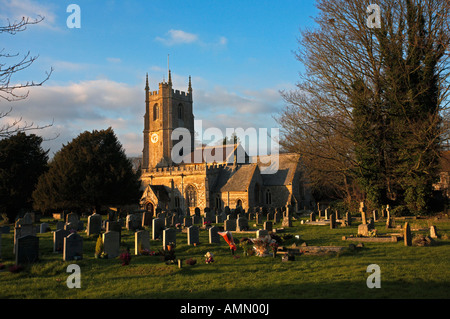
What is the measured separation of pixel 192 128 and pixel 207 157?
13219 mm

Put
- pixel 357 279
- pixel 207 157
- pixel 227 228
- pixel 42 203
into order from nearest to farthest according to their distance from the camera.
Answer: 1. pixel 357 279
2. pixel 227 228
3. pixel 42 203
4. pixel 207 157

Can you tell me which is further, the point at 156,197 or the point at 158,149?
the point at 158,149

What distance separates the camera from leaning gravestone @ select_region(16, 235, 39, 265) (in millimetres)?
11242

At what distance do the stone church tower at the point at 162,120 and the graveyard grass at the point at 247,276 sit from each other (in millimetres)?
44106

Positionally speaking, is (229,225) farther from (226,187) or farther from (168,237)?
(226,187)

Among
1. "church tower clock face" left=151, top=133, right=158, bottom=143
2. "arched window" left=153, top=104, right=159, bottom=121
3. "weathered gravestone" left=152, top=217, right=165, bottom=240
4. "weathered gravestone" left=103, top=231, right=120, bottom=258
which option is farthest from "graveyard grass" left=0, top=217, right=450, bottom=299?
"arched window" left=153, top=104, right=159, bottom=121

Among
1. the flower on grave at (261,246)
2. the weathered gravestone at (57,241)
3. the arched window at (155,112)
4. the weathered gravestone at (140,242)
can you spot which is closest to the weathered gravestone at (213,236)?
the weathered gravestone at (140,242)

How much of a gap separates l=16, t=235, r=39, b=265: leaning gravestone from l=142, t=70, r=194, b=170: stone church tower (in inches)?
1705

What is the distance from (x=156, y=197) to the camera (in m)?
37.5

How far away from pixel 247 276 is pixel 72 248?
6.08 m

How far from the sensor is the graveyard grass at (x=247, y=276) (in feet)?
24.8

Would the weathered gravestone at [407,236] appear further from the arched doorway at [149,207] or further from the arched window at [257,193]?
the arched doorway at [149,207]
